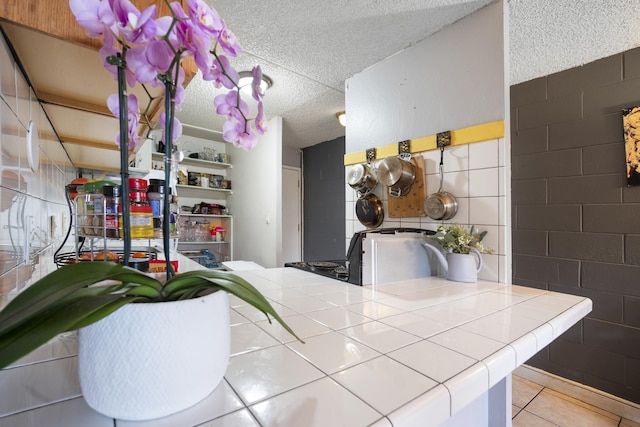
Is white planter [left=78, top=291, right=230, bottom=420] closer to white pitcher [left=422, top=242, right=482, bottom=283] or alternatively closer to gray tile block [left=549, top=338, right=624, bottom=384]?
white pitcher [left=422, top=242, right=482, bottom=283]

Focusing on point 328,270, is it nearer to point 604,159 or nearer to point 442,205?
point 442,205

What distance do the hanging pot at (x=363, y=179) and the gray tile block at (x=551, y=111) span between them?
4.14ft

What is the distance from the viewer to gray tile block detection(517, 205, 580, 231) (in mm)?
1859

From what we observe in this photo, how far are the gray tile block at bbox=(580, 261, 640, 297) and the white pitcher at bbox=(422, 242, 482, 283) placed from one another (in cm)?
113

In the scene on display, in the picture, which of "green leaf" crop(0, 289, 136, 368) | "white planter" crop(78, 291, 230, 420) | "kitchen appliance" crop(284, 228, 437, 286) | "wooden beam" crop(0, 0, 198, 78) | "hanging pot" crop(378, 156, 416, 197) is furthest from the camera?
"hanging pot" crop(378, 156, 416, 197)

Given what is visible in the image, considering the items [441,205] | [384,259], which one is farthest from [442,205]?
[384,259]

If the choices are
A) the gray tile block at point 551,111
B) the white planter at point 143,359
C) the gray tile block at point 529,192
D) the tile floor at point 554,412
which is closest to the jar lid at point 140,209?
the white planter at point 143,359

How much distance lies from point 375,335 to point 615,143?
2087 mm

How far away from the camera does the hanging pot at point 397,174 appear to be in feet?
5.17

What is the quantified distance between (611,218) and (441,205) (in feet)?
3.90

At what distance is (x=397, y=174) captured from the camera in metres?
1.58

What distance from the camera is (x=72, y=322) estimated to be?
0.87ft

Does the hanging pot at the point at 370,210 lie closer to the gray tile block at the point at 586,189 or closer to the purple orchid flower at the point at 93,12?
the gray tile block at the point at 586,189

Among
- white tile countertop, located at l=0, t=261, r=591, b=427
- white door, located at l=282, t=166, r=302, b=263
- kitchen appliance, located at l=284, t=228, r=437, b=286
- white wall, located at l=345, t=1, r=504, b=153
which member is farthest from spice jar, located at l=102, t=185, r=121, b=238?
white door, located at l=282, t=166, r=302, b=263
